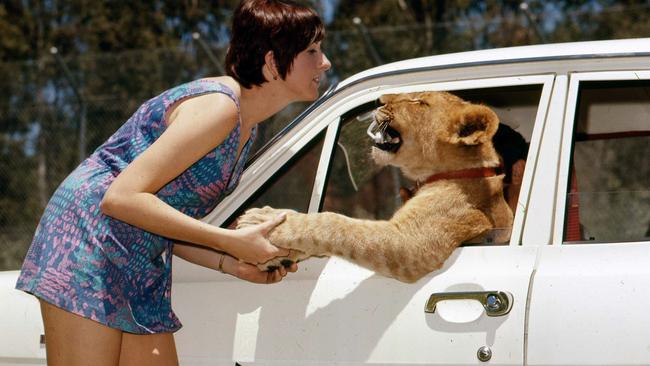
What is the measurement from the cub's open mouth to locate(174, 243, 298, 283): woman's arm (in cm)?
75

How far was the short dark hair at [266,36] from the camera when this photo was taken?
298 cm

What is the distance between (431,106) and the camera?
11.4 ft

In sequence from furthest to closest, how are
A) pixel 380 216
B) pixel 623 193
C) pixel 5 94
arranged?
pixel 5 94, pixel 380 216, pixel 623 193

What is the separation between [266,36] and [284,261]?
28.1 inches

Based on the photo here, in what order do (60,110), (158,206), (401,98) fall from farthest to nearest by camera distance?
(60,110), (401,98), (158,206)

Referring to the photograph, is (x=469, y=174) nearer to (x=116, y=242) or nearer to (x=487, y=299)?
(x=487, y=299)

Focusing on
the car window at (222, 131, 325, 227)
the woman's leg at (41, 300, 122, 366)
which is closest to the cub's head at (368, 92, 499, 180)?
the woman's leg at (41, 300, 122, 366)

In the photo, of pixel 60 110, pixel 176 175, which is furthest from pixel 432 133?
pixel 60 110

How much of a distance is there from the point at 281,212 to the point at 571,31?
682 cm

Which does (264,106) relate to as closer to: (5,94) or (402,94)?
(402,94)

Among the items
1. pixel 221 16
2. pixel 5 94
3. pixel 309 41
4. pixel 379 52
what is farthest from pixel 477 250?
pixel 221 16

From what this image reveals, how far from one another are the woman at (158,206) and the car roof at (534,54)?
28cm

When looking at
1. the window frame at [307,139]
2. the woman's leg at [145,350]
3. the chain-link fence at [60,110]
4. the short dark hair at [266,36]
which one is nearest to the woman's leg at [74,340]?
the woman's leg at [145,350]

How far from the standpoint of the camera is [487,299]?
2.71 m
